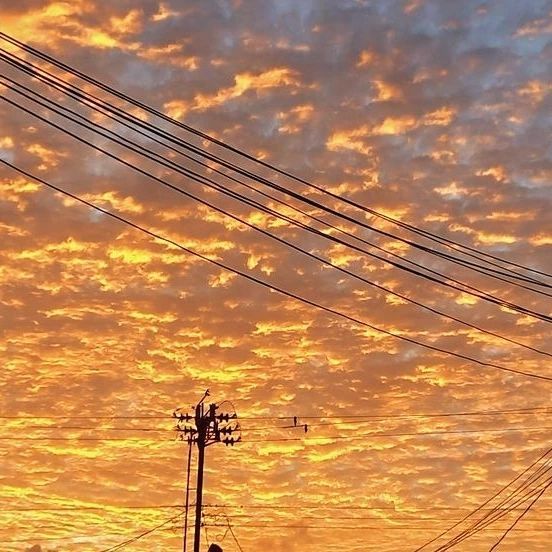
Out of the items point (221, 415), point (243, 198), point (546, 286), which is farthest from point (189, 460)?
point (243, 198)

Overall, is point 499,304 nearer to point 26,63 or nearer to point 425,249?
point 425,249

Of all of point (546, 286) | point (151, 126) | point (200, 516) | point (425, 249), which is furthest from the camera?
point (200, 516)

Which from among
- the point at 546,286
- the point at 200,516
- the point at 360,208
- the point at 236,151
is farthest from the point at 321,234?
the point at 200,516

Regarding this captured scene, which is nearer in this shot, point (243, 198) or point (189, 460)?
point (243, 198)

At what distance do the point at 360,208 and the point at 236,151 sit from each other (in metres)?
3.89

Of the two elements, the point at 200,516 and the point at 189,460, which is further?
the point at 189,460

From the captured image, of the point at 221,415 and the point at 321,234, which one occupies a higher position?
the point at 221,415

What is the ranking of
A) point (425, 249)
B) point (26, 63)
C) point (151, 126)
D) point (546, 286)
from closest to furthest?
point (26, 63) → point (151, 126) → point (425, 249) → point (546, 286)

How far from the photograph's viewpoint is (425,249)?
31938 millimetres

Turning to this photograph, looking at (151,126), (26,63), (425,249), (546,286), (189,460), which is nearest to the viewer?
(26,63)

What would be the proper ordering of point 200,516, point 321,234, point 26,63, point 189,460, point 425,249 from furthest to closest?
point 189,460, point 200,516, point 425,249, point 321,234, point 26,63

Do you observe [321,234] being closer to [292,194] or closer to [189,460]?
[292,194]

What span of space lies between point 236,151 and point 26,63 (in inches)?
205

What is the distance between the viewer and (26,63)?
25578 millimetres
